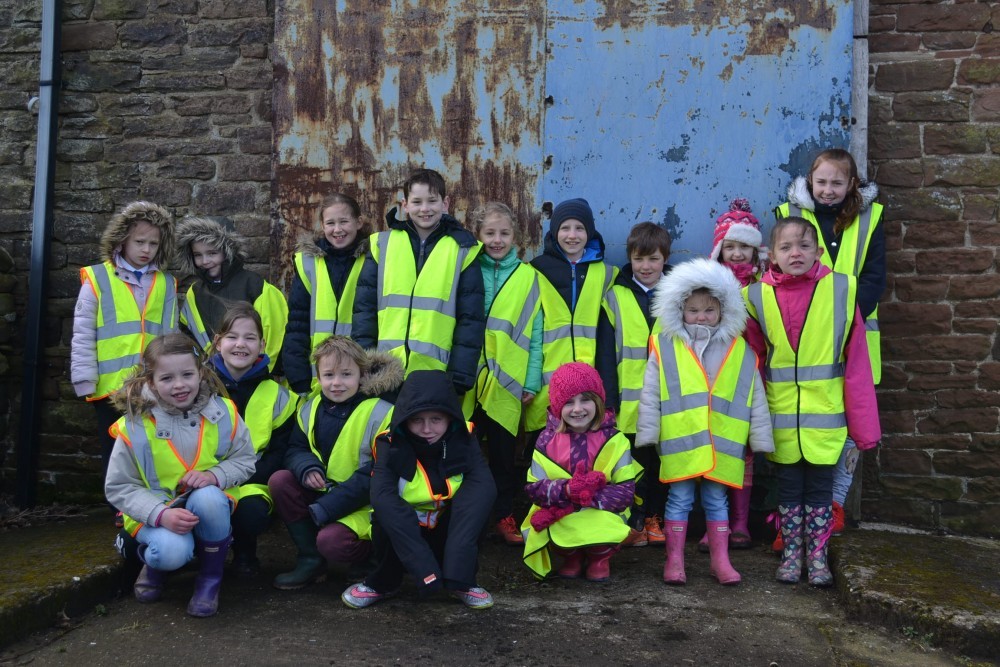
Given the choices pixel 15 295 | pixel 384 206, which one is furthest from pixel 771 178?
pixel 15 295

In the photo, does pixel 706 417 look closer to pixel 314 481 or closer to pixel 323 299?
pixel 314 481

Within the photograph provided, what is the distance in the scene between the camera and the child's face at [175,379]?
384cm

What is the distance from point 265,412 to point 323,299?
797 millimetres

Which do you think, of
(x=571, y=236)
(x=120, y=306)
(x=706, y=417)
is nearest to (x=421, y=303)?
(x=571, y=236)

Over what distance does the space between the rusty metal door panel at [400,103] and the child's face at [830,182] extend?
1536mm

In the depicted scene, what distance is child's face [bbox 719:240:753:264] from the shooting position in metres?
4.95

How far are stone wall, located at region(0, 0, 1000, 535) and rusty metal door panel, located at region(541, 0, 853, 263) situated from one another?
16.1 inches

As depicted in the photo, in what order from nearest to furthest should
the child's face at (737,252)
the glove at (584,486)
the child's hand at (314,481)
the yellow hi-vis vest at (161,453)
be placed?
1. the yellow hi-vis vest at (161,453)
2. the glove at (584,486)
3. the child's hand at (314,481)
4. the child's face at (737,252)

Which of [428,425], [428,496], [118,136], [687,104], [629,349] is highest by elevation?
[687,104]

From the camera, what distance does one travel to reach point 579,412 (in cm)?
416

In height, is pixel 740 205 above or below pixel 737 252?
above

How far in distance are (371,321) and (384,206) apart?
1.04 meters

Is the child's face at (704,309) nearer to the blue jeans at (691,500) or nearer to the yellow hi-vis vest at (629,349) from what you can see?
the yellow hi-vis vest at (629,349)

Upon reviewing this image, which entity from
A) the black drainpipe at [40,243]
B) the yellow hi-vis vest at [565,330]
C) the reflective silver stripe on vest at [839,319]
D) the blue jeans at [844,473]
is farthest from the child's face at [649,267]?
the black drainpipe at [40,243]
